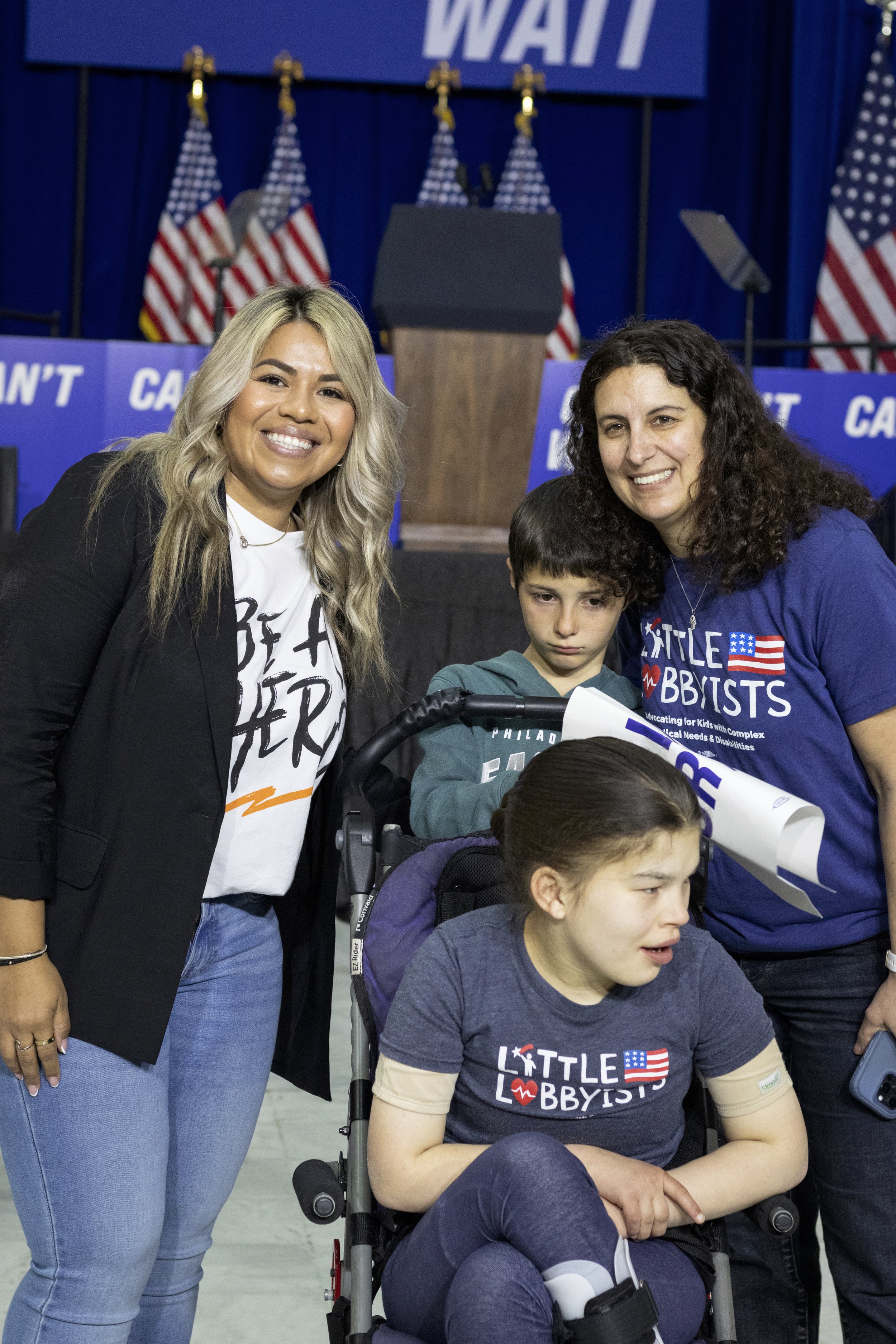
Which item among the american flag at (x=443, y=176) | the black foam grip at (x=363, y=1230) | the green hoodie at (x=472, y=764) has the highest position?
the american flag at (x=443, y=176)

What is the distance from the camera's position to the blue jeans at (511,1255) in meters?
1.14

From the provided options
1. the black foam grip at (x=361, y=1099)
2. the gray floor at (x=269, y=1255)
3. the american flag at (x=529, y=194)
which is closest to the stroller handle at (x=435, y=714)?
the black foam grip at (x=361, y=1099)

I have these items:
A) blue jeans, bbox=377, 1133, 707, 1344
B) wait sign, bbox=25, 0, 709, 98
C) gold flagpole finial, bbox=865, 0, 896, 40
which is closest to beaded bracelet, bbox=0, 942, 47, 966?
blue jeans, bbox=377, 1133, 707, 1344

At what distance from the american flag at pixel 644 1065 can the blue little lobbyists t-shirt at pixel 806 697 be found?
22cm

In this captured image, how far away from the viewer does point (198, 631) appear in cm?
140

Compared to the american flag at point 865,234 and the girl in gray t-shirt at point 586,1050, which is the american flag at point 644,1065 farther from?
the american flag at point 865,234

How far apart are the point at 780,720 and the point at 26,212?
732 cm

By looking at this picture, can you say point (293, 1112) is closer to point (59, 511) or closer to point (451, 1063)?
point (451, 1063)

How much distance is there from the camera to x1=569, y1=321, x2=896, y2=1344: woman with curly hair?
139 centimetres

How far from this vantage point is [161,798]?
1.38 m

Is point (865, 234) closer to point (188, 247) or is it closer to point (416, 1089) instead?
point (188, 247)

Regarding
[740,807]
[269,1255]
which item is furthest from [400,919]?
[269,1255]

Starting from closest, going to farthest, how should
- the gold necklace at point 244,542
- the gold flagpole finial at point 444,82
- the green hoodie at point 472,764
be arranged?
the gold necklace at point 244,542 → the green hoodie at point 472,764 → the gold flagpole finial at point 444,82

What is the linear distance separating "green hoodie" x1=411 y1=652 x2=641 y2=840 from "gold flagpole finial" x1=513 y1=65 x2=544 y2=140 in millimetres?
6356
